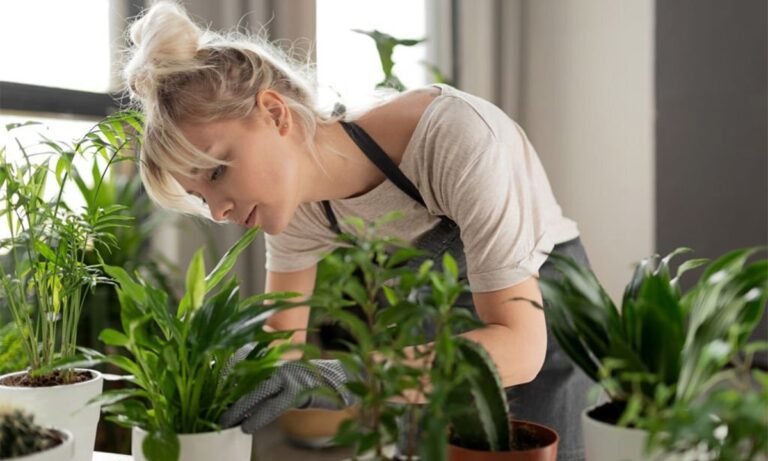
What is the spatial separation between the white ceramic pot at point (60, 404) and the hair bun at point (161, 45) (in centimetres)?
48

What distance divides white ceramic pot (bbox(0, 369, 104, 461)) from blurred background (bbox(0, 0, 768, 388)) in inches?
52.7

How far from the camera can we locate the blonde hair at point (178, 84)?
116 cm

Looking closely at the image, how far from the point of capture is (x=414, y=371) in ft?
1.94

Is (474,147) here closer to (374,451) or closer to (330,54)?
(374,451)

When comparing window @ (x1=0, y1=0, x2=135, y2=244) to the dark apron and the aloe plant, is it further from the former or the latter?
the aloe plant

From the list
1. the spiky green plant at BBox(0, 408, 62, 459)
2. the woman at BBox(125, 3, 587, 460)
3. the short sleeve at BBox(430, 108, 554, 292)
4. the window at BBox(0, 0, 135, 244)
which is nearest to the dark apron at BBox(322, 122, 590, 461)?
the woman at BBox(125, 3, 587, 460)

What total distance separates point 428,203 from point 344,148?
0.18 metres

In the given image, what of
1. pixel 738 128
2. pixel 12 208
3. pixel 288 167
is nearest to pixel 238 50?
pixel 288 167

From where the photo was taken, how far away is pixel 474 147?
1189 mm

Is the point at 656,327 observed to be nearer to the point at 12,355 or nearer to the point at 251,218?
the point at 251,218

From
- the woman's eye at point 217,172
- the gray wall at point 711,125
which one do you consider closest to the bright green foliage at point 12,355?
the woman's eye at point 217,172

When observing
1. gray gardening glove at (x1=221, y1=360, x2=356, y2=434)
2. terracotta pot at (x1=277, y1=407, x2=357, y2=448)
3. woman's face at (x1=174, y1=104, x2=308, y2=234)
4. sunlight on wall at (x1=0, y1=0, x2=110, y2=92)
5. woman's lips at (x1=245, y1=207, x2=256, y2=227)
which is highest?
sunlight on wall at (x1=0, y1=0, x2=110, y2=92)

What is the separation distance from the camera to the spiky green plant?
2.33 feet

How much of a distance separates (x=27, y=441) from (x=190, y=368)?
0.54 feet
